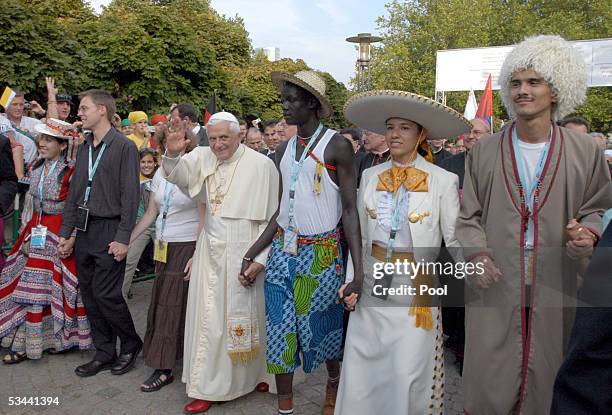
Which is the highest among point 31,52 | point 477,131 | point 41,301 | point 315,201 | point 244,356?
point 31,52

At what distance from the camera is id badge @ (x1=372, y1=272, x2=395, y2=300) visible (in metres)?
3.17

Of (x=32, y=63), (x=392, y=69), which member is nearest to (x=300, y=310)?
(x=32, y=63)

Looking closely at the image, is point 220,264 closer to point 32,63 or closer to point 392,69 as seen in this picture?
point 32,63

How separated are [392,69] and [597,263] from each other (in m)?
29.5

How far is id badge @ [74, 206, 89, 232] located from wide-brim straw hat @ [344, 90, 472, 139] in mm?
2456

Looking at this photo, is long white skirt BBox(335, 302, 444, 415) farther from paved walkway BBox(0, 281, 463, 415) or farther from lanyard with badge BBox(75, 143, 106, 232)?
lanyard with badge BBox(75, 143, 106, 232)

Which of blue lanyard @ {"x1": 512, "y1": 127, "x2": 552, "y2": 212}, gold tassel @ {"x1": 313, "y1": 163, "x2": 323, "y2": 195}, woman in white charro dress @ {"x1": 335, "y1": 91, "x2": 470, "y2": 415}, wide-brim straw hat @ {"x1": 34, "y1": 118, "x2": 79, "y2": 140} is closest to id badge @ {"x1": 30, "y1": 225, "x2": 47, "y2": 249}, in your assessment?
wide-brim straw hat @ {"x1": 34, "y1": 118, "x2": 79, "y2": 140}

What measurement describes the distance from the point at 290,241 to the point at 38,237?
8.46ft

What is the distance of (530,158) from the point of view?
287 cm

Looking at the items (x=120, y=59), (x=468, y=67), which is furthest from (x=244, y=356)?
(x=468, y=67)

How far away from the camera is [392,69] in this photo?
96.7 ft

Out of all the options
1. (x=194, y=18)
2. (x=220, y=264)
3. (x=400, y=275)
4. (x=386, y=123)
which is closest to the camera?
→ (x=400, y=275)

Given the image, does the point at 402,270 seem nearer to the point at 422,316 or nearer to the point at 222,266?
the point at 422,316

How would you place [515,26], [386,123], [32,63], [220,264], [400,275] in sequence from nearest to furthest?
[400,275] → [386,123] → [220,264] → [32,63] → [515,26]
